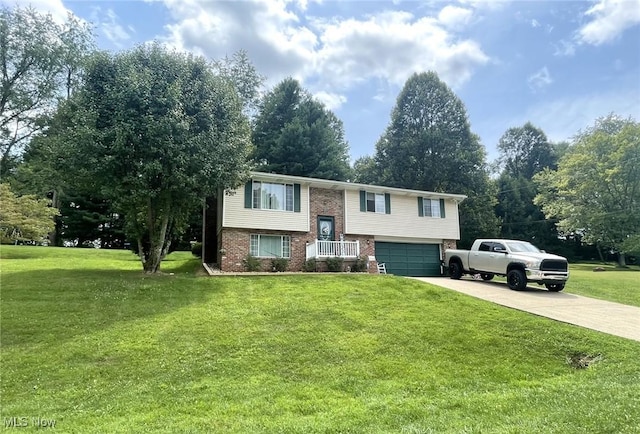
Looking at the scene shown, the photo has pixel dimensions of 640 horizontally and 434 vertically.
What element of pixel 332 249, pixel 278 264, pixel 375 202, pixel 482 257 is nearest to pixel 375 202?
pixel 375 202

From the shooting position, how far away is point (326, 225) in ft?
64.2

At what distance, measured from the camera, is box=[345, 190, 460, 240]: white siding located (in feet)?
65.8

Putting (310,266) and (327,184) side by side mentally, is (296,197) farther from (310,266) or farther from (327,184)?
(310,266)

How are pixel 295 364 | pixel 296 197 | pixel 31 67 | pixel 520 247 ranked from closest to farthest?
pixel 295 364 < pixel 520 247 < pixel 296 197 < pixel 31 67

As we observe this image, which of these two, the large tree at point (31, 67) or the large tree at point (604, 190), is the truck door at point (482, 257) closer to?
the large tree at point (604, 190)

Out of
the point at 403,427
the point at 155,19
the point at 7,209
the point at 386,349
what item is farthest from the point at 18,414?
the point at 7,209

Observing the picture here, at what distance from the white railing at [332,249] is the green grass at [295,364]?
633 centimetres

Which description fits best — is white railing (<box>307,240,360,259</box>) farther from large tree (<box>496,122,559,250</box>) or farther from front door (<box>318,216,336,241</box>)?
large tree (<box>496,122,559,250</box>)

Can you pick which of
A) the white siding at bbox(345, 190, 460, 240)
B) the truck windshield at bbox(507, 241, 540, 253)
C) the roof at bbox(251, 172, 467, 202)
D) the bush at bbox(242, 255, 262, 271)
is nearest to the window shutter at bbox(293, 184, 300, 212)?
the roof at bbox(251, 172, 467, 202)

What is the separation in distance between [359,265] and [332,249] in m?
1.55

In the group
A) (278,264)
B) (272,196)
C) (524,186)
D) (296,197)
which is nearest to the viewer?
(278,264)

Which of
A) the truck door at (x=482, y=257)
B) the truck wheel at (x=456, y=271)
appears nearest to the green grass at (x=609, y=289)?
the truck door at (x=482, y=257)

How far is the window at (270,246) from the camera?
17.7 meters

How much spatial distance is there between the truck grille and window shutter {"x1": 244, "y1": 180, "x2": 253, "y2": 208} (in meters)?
11.9
